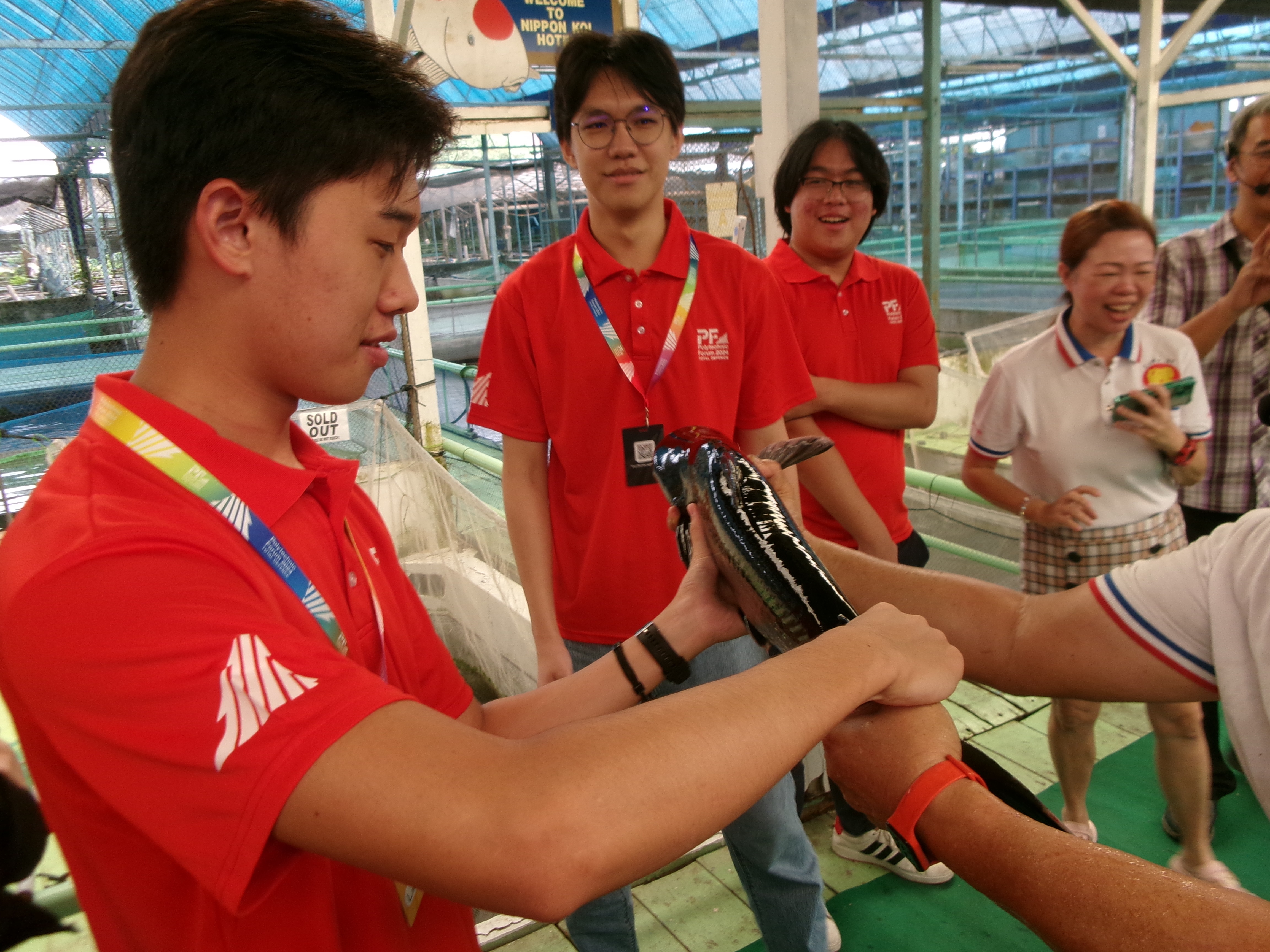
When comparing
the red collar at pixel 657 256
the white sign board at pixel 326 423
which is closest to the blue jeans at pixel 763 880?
the red collar at pixel 657 256

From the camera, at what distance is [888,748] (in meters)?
1.18

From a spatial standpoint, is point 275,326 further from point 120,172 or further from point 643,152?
point 643,152

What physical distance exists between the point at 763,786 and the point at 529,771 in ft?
0.83

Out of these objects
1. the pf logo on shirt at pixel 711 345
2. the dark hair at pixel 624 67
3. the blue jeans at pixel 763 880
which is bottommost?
Result: the blue jeans at pixel 763 880

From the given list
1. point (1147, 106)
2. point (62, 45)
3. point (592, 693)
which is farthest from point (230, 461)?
point (1147, 106)

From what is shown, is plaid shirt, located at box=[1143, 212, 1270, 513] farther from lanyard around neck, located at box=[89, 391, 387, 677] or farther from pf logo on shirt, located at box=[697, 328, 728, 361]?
lanyard around neck, located at box=[89, 391, 387, 677]

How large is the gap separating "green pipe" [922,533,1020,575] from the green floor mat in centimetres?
76

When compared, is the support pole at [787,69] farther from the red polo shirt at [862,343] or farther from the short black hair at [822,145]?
the red polo shirt at [862,343]

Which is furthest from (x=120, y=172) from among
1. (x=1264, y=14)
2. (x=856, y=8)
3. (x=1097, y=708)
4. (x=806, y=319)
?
(x=1264, y=14)

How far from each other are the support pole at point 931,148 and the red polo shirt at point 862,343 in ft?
11.3

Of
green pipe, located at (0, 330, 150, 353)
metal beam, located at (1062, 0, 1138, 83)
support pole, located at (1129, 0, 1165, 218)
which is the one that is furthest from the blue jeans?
support pole, located at (1129, 0, 1165, 218)

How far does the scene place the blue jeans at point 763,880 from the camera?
1.96 m

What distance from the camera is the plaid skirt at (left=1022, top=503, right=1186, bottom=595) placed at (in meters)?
2.51

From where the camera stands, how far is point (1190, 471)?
250 centimetres
